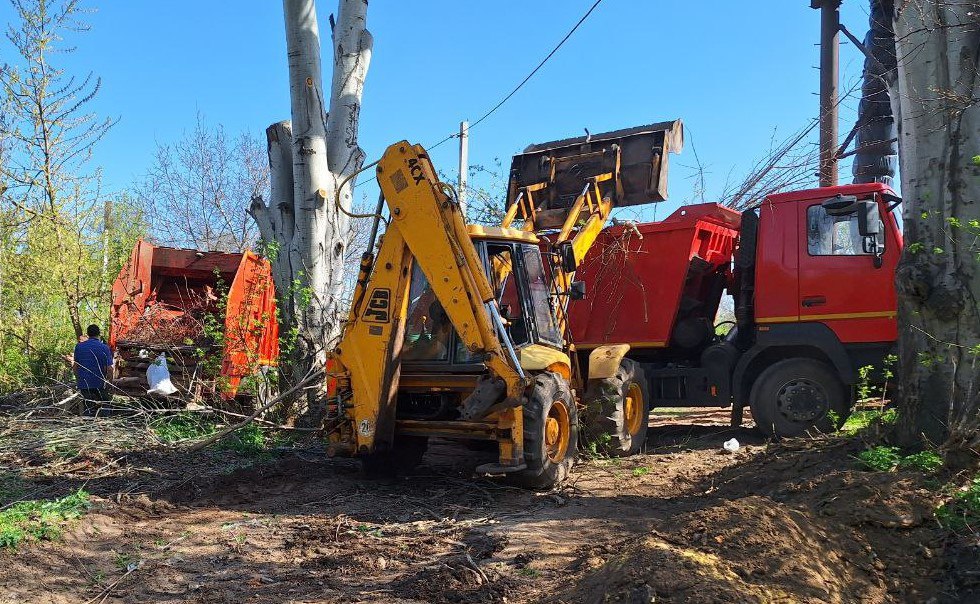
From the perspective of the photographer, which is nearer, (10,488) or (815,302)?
(10,488)

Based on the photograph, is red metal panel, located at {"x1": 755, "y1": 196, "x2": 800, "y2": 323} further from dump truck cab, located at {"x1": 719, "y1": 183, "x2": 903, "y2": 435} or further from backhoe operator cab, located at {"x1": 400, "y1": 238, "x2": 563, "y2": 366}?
backhoe operator cab, located at {"x1": 400, "y1": 238, "x2": 563, "y2": 366}

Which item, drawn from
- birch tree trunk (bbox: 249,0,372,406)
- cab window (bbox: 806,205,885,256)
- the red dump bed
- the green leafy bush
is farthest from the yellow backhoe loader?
cab window (bbox: 806,205,885,256)

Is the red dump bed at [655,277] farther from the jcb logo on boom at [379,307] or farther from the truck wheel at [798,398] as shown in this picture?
the jcb logo on boom at [379,307]

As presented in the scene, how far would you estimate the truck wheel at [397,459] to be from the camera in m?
6.22

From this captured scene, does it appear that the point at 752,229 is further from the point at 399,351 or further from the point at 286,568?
the point at 286,568

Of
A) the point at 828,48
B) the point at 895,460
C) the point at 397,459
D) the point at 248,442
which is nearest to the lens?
the point at 895,460

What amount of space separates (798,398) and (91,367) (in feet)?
26.8

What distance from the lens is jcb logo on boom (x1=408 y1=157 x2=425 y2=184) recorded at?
578 cm

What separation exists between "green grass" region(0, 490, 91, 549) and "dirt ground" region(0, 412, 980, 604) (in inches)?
3.4

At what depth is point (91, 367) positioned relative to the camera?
28.6 feet

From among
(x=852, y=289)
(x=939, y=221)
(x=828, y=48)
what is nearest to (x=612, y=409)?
(x=852, y=289)

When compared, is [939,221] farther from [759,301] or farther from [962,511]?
[759,301]

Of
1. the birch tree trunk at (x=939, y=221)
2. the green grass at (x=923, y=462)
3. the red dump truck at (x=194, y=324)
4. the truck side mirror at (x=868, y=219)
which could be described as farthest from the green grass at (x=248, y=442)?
the truck side mirror at (x=868, y=219)

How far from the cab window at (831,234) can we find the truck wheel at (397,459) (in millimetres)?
4627
